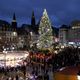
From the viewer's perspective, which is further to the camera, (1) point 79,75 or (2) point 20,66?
(2) point 20,66

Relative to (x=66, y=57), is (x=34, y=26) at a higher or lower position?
higher

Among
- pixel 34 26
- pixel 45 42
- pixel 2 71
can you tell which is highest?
pixel 34 26

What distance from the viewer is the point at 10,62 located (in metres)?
32.0

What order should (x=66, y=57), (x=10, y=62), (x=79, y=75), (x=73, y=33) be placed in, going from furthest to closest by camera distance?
(x=73, y=33) → (x=66, y=57) → (x=10, y=62) → (x=79, y=75)

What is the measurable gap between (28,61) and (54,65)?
16.4 feet

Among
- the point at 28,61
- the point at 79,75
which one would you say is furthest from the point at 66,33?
the point at 79,75

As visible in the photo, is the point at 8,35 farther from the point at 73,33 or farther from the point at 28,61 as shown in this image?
the point at 28,61

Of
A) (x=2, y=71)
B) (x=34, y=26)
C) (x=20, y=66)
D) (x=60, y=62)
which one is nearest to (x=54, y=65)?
(x=60, y=62)

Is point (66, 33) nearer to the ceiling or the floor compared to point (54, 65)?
nearer to the ceiling

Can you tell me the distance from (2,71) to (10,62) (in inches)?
100

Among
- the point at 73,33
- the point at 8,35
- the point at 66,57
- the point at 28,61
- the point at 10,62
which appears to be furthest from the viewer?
the point at 73,33

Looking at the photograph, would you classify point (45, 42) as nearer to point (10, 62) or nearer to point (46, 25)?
point (46, 25)

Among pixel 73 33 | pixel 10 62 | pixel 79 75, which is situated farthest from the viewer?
pixel 73 33

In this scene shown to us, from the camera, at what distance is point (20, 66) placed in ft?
107
